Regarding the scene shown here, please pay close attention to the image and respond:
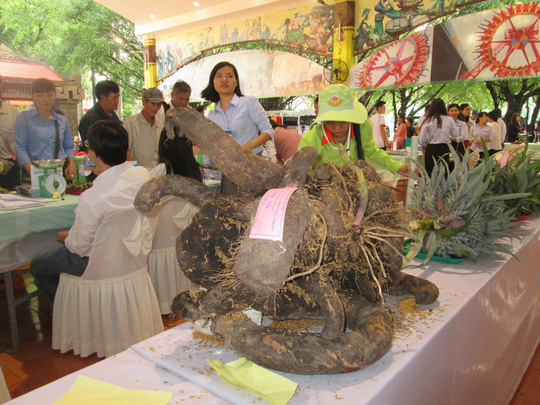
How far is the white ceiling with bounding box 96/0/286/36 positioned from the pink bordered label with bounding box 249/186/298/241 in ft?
28.5

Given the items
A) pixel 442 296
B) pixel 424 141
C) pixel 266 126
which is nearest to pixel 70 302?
pixel 266 126

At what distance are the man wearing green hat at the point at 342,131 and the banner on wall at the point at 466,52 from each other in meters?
4.96

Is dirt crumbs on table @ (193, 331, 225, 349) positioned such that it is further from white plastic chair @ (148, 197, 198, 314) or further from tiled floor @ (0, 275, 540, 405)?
white plastic chair @ (148, 197, 198, 314)

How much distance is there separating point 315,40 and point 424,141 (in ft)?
9.85

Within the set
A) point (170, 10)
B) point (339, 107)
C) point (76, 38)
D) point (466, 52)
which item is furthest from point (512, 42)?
point (76, 38)

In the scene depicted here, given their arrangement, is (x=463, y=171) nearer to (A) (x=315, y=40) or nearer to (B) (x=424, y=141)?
(B) (x=424, y=141)

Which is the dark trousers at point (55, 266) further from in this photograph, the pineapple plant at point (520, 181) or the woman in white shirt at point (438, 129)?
the woman in white shirt at point (438, 129)

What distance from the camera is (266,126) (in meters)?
3.12

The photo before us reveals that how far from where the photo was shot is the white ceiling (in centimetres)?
909

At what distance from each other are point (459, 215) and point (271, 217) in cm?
121

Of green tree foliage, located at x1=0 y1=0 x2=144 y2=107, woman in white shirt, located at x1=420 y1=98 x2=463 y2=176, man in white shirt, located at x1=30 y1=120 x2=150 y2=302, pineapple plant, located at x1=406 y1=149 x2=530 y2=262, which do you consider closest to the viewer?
pineapple plant, located at x1=406 y1=149 x2=530 y2=262

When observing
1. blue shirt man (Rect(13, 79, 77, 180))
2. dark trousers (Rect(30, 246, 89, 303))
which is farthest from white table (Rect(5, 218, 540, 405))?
blue shirt man (Rect(13, 79, 77, 180))

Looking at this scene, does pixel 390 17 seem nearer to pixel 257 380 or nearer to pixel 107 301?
pixel 107 301

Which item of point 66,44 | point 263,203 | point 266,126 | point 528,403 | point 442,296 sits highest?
point 66,44
